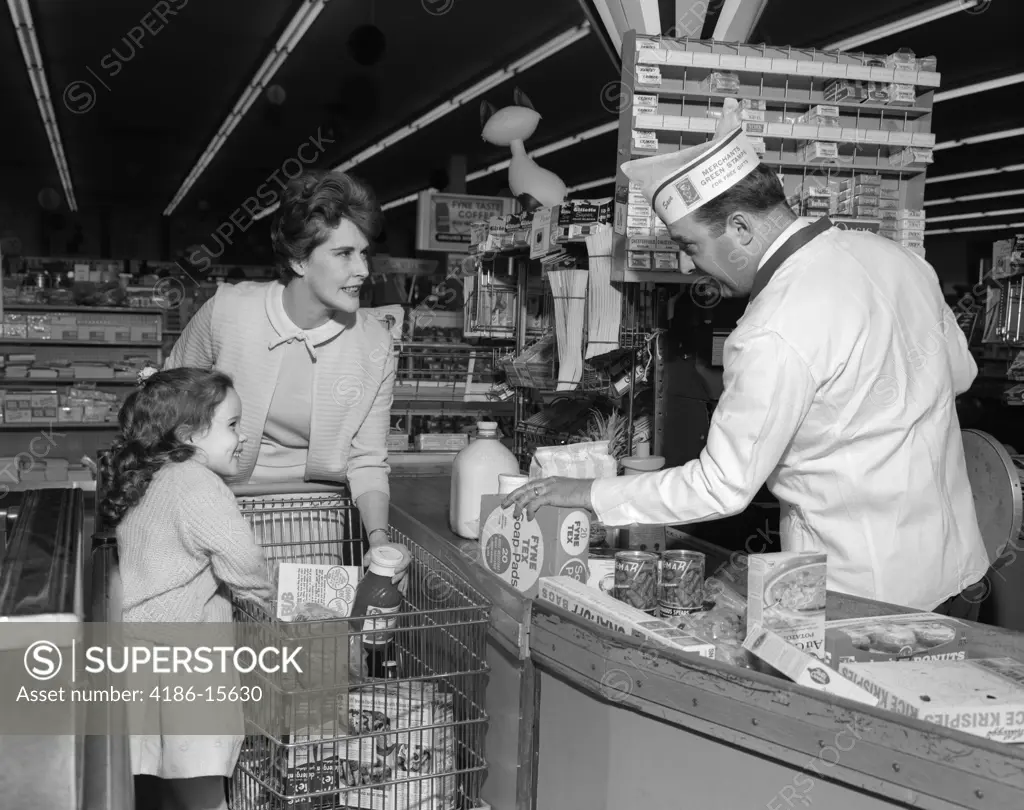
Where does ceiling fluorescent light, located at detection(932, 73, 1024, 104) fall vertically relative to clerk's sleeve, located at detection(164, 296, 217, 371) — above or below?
above

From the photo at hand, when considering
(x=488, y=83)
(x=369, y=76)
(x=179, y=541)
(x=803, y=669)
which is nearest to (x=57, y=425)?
(x=369, y=76)

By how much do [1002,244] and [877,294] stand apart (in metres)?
3.93

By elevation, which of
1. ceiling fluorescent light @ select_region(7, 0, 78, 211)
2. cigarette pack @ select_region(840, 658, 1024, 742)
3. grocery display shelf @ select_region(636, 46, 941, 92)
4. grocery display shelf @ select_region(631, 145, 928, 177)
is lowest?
cigarette pack @ select_region(840, 658, 1024, 742)

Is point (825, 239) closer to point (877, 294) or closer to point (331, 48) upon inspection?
point (877, 294)

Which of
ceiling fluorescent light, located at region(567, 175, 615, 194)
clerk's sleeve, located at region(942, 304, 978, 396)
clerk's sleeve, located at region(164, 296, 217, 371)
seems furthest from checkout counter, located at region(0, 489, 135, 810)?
ceiling fluorescent light, located at region(567, 175, 615, 194)

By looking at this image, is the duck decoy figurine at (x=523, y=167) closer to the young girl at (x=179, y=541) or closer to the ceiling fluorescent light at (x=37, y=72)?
the young girl at (x=179, y=541)

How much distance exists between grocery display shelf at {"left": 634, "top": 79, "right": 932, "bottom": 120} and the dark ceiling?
1.14 metres

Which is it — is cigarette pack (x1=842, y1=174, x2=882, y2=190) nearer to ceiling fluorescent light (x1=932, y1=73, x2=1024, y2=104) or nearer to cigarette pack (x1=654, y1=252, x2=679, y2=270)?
cigarette pack (x1=654, y1=252, x2=679, y2=270)

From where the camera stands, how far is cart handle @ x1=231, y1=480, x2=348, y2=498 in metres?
2.54

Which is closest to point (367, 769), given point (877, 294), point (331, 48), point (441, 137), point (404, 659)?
point (404, 659)

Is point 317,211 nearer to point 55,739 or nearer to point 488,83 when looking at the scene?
point 55,739

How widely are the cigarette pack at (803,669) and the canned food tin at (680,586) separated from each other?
33 cm

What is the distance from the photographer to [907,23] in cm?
917

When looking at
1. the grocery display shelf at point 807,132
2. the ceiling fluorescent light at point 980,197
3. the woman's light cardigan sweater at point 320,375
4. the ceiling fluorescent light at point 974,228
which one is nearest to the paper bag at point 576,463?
the woman's light cardigan sweater at point 320,375
